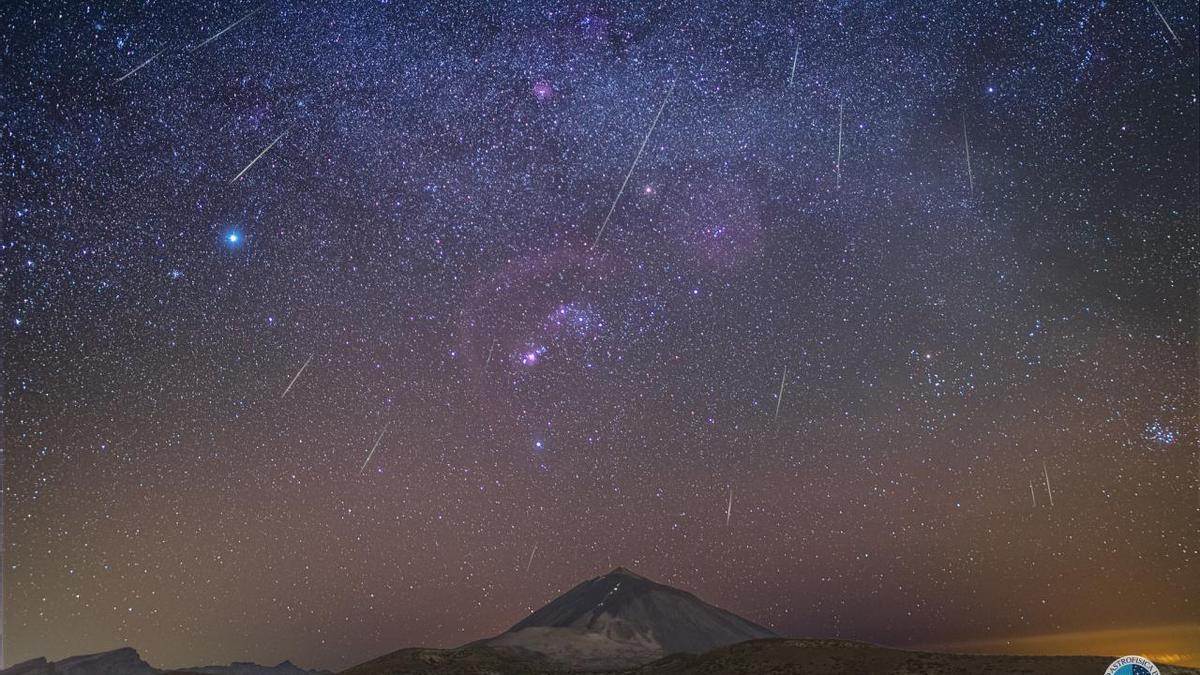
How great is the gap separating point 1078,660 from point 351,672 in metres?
55.2

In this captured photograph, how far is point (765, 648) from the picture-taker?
5869cm

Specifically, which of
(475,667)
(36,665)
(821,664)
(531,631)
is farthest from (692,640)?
(36,665)

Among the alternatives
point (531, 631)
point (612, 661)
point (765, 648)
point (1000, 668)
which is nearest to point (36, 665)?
point (531, 631)

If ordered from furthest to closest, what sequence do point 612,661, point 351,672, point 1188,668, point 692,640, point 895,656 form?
1. point 692,640
2. point 612,661
3. point 351,672
4. point 895,656
5. point 1188,668

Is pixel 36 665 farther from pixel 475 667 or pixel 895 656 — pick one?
pixel 895 656

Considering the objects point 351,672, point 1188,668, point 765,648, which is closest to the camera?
point 1188,668

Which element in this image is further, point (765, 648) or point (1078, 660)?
point (765, 648)

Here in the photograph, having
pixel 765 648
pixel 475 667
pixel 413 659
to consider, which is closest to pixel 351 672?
pixel 413 659

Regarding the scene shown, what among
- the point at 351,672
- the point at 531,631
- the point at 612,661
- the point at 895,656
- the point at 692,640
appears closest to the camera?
the point at 895,656

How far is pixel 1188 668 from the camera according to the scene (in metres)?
43.7

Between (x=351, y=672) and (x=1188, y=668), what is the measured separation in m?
60.7

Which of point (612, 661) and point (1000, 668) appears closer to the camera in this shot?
point (1000, 668)

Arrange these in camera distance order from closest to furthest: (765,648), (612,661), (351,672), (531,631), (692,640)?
(765,648) < (351,672) < (612,661) < (531,631) < (692,640)

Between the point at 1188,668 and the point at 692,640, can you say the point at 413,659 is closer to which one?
the point at 1188,668
